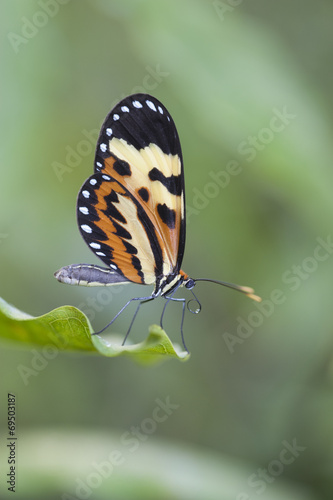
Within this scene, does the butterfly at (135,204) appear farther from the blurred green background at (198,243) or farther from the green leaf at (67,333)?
the blurred green background at (198,243)

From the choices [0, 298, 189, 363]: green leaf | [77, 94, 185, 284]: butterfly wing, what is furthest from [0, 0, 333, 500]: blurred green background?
[0, 298, 189, 363]: green leaf

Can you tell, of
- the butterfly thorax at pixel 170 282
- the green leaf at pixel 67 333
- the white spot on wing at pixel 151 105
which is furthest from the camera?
the butterfly thorax at pixel 170 282

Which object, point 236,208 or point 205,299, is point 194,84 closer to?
point 236,208

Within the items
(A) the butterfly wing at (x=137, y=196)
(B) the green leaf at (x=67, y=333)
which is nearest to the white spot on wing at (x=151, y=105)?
(A) the butterfly wing at (x=137, y=196)

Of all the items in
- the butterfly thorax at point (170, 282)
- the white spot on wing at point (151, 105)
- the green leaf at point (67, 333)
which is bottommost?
the green leaf at point (67, 333)

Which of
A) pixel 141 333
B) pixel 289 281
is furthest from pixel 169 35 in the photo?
pixel 141 333
